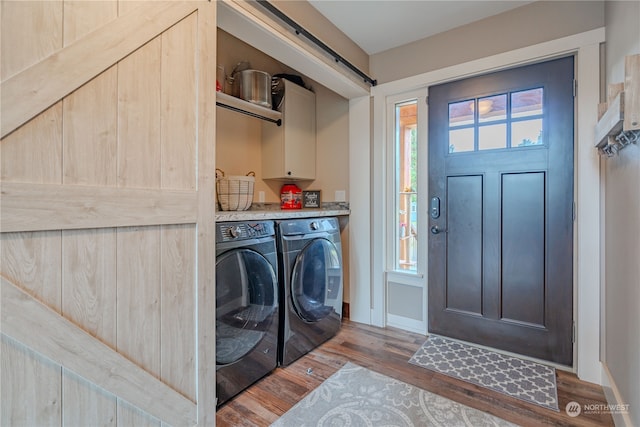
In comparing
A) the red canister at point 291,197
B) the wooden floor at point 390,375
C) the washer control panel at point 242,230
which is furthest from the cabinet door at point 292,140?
the wooden floor at point 390,375

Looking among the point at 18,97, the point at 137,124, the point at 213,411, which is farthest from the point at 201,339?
the point at 18,97

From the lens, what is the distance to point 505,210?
2.15 metres

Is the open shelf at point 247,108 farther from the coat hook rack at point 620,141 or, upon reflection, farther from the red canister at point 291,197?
the coat hook rack at point 620,141

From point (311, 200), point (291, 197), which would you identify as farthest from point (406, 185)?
point (291, 197)

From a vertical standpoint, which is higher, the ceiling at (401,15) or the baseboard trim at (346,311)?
the ceiling at (401,15)

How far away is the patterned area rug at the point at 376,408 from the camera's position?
149cm

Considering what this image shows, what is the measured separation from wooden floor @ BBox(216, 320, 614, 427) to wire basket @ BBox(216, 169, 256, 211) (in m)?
1.19

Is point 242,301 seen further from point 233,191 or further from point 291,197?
point 291,197

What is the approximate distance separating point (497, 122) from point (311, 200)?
1.73m

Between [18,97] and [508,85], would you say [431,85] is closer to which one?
[508,85]

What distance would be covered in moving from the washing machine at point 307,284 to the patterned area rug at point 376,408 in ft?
1.27

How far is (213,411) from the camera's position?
1362 millimetres

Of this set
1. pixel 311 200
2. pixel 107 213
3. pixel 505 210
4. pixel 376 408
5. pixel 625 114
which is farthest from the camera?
pixel 311 200

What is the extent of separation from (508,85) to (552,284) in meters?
1.44
